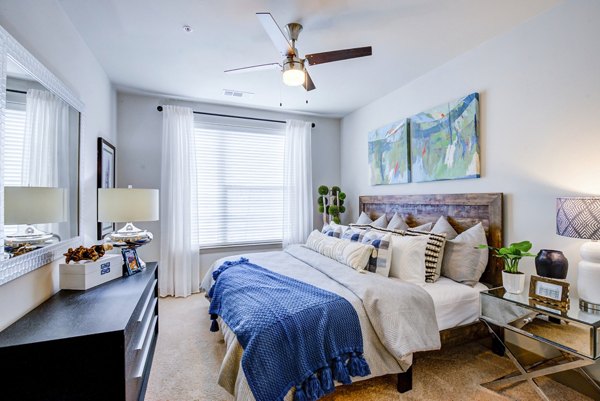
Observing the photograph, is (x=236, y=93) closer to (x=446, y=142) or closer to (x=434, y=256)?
(x=446, y=142)

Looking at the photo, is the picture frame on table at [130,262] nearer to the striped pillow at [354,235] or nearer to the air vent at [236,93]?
the striped pillow at [354,235]

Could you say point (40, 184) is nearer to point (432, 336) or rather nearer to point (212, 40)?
point (212, 40)

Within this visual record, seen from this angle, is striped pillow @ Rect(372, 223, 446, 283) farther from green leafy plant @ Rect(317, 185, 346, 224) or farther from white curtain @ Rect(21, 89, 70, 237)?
white curtain @ Rect(21, 89, 70, 237)

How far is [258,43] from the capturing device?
2.52 meters

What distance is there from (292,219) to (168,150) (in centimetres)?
204

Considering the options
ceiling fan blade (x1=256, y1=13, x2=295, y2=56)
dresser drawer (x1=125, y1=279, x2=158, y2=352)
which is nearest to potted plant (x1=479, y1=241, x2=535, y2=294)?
Answer: ceiling fan blade (x1=256, y1=13, x2=295, y2=56)

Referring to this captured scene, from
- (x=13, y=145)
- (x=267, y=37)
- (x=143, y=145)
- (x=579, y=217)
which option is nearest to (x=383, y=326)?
(x=579, y=217)

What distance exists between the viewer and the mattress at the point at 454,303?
83.9 inches

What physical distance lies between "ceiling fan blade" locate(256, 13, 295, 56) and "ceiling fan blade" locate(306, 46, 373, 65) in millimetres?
170

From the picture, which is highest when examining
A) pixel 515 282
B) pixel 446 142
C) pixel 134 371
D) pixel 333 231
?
pixel 446 142

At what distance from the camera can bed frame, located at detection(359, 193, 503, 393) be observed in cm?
222

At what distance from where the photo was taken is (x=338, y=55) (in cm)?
211

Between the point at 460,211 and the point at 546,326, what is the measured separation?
126cm

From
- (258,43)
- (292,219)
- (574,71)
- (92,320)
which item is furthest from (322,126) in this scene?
(92,320)
